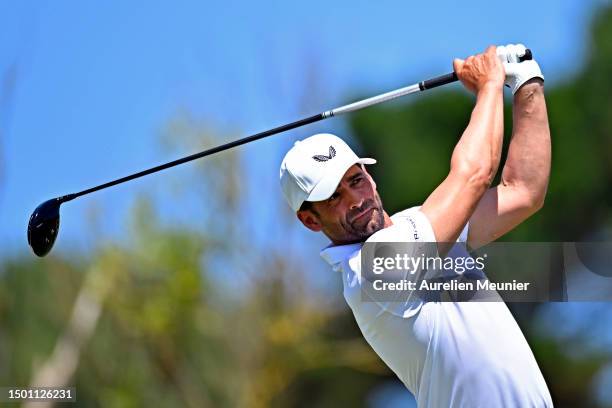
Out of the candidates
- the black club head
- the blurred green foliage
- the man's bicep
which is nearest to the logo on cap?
the man's bicep

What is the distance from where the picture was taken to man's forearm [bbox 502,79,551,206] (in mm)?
3922

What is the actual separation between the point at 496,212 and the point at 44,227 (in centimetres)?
208

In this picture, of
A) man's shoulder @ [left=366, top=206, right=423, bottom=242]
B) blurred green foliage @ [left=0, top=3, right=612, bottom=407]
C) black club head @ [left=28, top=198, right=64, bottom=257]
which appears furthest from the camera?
blurred green foliage @ [left=0, top=3, right=612, bottom=407]

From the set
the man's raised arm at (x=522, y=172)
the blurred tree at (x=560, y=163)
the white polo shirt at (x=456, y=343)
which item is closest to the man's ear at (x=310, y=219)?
the white polo shirt at (x=456, y=343)

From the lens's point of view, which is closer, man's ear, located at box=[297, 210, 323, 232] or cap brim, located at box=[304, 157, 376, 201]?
cap brim, located at box=[304, 157, 376, 201]

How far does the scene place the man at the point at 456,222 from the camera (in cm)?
359

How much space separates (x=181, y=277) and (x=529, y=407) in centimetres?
1219

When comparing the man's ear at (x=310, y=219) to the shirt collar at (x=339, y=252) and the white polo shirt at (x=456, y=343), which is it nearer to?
the shirt collar at (x=339, y=252)

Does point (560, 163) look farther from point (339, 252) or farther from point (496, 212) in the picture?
point (339, 252)

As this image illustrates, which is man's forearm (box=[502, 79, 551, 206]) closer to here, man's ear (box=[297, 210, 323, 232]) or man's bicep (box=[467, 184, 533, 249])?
man's bicep (box=[467, 184, 533, 249])

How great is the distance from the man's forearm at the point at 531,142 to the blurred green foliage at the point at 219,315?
9.65 m

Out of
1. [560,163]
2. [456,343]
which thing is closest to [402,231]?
[456,343]

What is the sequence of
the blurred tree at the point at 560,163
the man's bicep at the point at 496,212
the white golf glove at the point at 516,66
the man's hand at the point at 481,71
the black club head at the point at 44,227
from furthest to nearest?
1. the blurred tree at the point at 560,163
2. the black club head at the point at 44,227
3. the man's bicep at the point at 496,212
4. the white golf glove at the point at 516,66
5. the man's hand at the point at 481,71

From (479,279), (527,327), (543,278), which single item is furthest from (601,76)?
(479,279)
